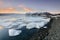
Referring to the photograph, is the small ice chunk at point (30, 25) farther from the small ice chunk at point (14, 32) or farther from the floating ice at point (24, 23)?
the small ice chunk at point (14, 32)

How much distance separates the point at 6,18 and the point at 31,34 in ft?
1.26

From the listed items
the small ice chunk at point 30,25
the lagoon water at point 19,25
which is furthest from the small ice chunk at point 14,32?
the small ice chunk at point 30,25

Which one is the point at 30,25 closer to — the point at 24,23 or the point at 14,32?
the point at 24,23

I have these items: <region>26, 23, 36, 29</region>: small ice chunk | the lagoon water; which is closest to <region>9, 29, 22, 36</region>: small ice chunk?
the lagoon water

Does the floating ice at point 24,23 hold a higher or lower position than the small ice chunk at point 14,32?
higher

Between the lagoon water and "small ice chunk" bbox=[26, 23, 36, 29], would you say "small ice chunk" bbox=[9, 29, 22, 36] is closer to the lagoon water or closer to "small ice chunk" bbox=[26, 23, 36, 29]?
the lagoon water

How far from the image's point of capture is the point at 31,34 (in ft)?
4.23

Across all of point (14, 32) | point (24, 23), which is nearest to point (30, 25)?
point (24, 23)

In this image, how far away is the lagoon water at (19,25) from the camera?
4.17 ft

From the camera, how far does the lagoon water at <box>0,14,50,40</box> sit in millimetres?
1271

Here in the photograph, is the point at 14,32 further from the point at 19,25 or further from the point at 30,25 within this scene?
the point at 30,25

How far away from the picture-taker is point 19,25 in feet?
4.27

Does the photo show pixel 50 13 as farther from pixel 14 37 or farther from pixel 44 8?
pixel 14 37

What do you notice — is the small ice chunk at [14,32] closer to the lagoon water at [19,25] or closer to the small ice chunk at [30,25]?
the lagoon water at [19,25]
